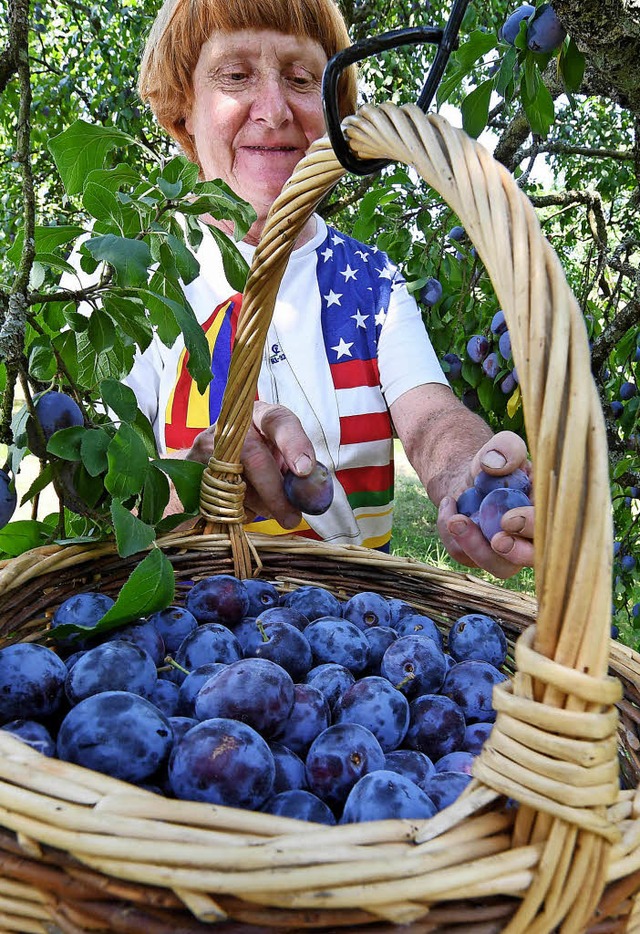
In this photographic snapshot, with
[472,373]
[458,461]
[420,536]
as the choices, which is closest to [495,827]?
[458,461]

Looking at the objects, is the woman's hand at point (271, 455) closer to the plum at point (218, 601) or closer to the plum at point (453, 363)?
the plum at point (218, 601)

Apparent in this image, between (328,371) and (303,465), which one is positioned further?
(328,371)

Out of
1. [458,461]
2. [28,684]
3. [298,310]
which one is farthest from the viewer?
[298,310]

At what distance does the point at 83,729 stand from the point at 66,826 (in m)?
0.15

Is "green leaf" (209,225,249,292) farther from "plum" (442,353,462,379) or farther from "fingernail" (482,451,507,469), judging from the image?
"plum" (442,353,462,379)

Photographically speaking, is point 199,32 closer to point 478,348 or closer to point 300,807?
point 478,348

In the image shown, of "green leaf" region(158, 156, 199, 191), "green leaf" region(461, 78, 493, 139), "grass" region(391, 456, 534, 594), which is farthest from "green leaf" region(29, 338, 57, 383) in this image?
"grass" region(391, 456, 534, 594)

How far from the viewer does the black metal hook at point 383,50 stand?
58 cm

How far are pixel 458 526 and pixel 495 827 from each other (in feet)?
1.54

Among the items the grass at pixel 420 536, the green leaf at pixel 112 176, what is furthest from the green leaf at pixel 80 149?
the grass at pixel 420 536

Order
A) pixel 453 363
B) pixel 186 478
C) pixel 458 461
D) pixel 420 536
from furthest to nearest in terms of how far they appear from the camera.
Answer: pixel 420 536
pixel 453 363
pixel 458 461
pixel 186 478

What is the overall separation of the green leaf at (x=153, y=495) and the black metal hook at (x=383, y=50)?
388 millimetres

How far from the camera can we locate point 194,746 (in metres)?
0.53

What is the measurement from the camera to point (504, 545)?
0.78 metres
